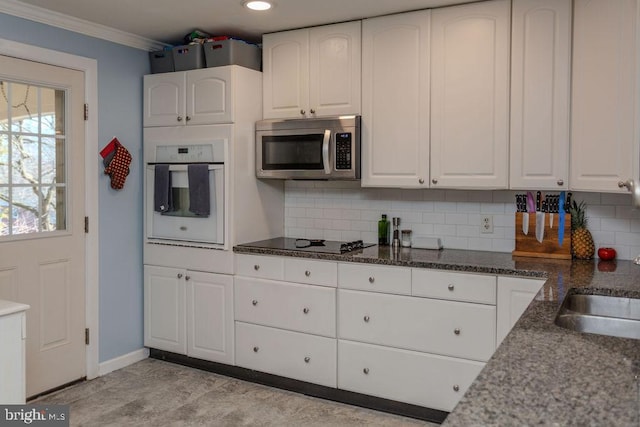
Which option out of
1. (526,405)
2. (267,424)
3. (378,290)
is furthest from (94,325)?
(526,405)

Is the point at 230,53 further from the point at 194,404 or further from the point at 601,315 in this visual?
the point at 601,315

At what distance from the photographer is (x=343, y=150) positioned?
11.4 feet

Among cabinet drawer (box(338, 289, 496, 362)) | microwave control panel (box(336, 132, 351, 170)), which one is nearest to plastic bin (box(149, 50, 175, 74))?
microwave control panel (box(336, 132, 351, 170))

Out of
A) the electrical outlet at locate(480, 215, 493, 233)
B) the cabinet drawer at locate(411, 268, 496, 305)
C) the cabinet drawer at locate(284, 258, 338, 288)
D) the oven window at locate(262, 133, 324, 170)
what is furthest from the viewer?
the oven window at locate(262, 133, 324, 170)

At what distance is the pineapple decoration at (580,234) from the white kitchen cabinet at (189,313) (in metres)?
2.07

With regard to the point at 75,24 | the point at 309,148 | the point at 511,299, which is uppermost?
the point at 75,24

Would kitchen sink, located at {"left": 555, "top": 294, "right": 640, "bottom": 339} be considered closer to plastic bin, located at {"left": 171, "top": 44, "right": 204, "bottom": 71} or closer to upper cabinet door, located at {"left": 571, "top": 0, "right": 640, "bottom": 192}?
upper cabinet door, located at {"left": 571, "top": 0, "right": 640, "bottom": 192}

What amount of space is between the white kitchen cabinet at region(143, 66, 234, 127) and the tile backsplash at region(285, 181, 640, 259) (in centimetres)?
79

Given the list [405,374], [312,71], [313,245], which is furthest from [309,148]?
[405,374]

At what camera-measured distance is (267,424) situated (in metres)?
3.05

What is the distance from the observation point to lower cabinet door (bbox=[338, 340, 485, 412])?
297cm

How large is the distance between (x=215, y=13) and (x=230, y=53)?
0.33 meters

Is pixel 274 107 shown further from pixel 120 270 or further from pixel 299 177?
pixel 120 270

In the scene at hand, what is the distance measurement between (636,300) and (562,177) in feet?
2.99
